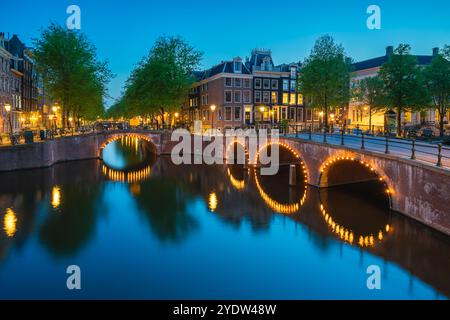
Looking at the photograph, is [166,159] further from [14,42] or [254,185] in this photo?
[14,42]

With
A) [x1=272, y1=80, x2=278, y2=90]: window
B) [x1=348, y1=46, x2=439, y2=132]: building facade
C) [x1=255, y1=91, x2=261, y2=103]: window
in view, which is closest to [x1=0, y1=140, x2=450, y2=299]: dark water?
[x1=348, y1=46, x2=439, y2=132]: building facade

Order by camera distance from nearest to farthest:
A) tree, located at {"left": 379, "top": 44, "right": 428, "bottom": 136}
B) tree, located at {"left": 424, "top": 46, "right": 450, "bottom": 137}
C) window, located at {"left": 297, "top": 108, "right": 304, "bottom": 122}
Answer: tree, located at {"left": 379, "top": 44, "right": 428, "bottom": 136}, tree, located at {"left": 424, "top": 46, "right": 450, "bottom": 137}, window, located at {"left": 297, "top": 108, "right": 304, "bottom": 122}

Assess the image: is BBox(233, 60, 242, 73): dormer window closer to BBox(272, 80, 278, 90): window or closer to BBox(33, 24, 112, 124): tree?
BBox(272, 80, 278, 90): window

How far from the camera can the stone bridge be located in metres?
17.3

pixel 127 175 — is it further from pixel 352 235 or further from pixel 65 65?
pixel 352 235

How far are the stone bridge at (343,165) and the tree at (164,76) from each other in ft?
16.3

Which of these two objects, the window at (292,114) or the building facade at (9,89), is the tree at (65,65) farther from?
the window at (292,114)

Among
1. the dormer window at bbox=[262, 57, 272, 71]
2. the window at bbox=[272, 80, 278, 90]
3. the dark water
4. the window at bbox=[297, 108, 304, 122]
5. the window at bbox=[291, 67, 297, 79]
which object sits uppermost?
the dormer window at bbox=[262, 57, 272, 71]

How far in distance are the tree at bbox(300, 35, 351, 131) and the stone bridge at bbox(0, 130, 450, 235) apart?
706 cm

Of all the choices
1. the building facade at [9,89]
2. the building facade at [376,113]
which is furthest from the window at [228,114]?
the building facade at [9,89]

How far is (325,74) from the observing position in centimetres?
4088

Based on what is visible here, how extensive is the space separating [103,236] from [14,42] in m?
51.3

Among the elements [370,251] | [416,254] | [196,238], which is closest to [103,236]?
[196,238]

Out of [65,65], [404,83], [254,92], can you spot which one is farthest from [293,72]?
[65,65]
